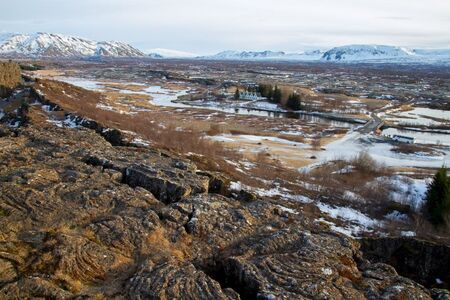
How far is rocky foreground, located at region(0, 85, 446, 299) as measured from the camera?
13.2 metres

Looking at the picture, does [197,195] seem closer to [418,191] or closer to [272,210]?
[272,210]

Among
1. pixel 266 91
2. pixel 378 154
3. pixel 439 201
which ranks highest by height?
pixel 266 91

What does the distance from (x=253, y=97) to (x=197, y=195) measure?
102 m

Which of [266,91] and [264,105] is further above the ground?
[266,91]

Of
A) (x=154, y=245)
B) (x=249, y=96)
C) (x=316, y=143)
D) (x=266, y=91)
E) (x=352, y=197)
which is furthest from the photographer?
(x=266, y=91)

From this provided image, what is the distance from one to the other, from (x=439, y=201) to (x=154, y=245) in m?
26.3

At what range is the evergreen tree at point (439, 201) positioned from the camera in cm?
3145

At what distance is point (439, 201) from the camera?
33.1 m

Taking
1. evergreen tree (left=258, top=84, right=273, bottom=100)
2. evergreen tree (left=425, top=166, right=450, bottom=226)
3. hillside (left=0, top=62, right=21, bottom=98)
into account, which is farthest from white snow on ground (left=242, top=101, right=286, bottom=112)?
evergreen tree (left=425, top=166, right=450, bottom=226)

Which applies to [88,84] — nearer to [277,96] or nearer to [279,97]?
[277,96]

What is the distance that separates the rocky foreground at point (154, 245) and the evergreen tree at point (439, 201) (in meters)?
16.4

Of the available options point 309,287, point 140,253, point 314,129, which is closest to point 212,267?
point 140,253

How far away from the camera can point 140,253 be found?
15.2 meters

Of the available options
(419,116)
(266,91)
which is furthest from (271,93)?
(419,116)
